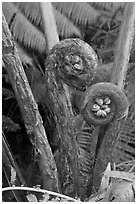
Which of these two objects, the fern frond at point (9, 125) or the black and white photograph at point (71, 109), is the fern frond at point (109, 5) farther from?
the fern frond at point (9, 125)

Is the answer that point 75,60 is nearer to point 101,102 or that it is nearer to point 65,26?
point 101,102

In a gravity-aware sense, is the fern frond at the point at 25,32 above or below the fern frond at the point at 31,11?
below

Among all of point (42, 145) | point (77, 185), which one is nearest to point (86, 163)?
point (77, 185)

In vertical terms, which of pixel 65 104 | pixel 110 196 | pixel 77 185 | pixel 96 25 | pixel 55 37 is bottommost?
pixel 77 185

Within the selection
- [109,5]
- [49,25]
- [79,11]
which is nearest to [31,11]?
[79,11]

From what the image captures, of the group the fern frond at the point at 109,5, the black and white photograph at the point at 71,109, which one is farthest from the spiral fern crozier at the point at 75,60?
the fern frond at the point at 109,5

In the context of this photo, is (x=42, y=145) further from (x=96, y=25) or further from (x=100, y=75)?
(x=96, y=25)
